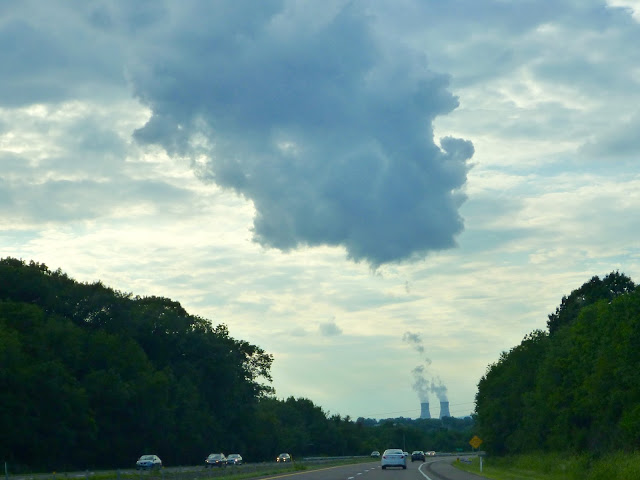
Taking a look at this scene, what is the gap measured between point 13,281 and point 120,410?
16.2 meters

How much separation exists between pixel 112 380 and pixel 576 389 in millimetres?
41826

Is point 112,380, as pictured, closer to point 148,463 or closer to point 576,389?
point 148,463

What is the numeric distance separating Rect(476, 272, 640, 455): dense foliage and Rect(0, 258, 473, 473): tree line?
3199 centimetres

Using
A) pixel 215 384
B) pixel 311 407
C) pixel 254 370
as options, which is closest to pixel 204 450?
pixel 215 384

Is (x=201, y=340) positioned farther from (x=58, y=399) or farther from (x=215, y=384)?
(x=58, y=399)

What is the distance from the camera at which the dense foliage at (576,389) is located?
52594 millimetres

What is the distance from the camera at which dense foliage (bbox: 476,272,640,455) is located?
52.6m

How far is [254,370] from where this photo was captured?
117438mm

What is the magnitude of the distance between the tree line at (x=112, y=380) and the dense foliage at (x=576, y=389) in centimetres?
3199

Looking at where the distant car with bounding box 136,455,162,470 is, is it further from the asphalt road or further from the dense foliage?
the dense foliage

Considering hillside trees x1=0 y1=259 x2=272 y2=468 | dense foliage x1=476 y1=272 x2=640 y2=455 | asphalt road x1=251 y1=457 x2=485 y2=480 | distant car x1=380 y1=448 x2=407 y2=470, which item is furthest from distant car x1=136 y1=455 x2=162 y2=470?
dense foliage x1=476 y1=272 x2=640 y2=455

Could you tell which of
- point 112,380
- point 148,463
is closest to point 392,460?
point 148,463

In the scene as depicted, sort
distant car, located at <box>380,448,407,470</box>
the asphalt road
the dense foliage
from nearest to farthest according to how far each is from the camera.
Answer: the asphalt road
the dense foliage
distant car, located at <box>380,448,407,470</box>

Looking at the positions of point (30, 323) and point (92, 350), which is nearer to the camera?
point (30, 323)
